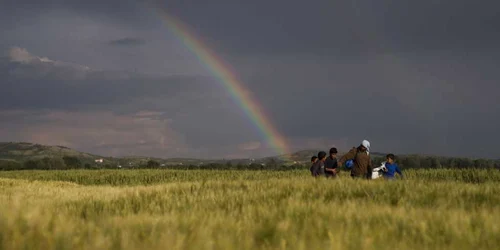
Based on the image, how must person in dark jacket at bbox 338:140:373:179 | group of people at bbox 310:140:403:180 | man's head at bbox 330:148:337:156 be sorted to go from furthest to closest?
person in dark jacket at bbox 338:140:373:179 → group of people at bbox 310:140:403:180 → man's head at bbox 330:148:337:156

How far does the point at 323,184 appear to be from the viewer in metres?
13.0

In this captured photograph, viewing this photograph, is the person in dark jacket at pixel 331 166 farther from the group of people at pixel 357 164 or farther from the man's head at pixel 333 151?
the man's head at pixel 333 151

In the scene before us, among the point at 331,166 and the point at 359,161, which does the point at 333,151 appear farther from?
the point at 359,161

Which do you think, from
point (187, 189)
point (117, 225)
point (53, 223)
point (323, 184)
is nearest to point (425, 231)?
point (117, 225)

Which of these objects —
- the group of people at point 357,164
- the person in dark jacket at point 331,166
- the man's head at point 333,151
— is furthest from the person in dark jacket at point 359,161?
the man's head at point 333,151

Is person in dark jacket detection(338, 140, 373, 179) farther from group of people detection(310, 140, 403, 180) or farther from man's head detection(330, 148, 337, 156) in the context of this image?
man's head detection(330, 148, 337, 156)

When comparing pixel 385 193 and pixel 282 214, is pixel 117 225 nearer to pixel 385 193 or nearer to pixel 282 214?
pixel 282 214

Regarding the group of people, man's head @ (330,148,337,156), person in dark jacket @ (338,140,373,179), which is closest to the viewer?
man's head @ (330,148,337,156)

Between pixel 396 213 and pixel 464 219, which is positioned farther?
pixel 396 213

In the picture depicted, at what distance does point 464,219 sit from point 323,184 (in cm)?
642

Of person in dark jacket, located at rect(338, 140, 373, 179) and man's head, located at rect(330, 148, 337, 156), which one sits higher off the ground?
man's head, located at rect(330, 148, 337, 156)

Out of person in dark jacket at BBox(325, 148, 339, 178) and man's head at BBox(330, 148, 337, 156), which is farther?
person in dark jacket at BBox(325, 148, 339, 178)

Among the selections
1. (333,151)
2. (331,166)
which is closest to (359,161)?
(331,166)

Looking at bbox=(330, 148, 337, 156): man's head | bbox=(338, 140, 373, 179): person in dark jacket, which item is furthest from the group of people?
bbox=(330, 148, 337, 156): man's head
